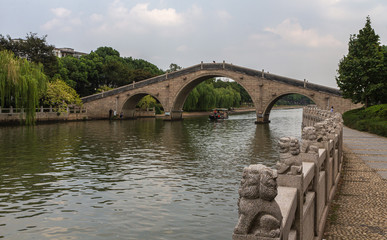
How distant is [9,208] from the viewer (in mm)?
8672

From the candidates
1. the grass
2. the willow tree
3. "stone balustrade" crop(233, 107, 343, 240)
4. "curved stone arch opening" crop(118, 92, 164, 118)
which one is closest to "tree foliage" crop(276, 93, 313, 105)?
"curved stone arch opening" crop(118, 92, 164, 118)

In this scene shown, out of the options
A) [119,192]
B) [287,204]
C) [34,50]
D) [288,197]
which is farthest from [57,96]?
[287,204]

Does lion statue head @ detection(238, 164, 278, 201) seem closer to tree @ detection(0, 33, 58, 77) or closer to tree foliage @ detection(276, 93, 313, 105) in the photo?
tree @ detection(0, 33, 58, 77)

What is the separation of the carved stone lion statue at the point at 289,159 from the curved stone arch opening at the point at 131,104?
43.9 m

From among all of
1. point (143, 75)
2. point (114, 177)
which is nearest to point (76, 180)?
point (114, 177)

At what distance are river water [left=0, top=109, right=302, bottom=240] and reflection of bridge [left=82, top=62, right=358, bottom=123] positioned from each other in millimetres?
22810

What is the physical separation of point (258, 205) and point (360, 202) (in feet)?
16.8

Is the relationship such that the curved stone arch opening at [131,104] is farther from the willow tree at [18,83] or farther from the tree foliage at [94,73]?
the willow tree at [18,83]

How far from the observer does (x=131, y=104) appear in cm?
5169

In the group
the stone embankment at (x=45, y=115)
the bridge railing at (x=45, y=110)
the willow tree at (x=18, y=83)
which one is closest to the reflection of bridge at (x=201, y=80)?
the bridge railing at (x=45, y=110)

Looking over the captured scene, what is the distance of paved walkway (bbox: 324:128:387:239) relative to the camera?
5.70 m

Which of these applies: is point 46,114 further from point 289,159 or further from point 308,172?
point 289,159

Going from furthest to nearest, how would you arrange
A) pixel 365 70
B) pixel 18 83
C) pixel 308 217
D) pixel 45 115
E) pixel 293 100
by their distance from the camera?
1. pixel 293 100
2. pixel 45 115
3. pixel 365 70
4. pixel 18 83
5. pixel 308 217

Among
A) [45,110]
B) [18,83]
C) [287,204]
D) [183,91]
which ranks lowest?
[287,204]
